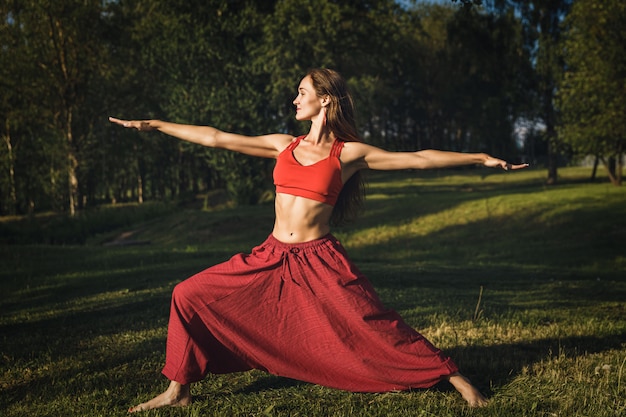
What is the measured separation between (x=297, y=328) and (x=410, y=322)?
3997 mm

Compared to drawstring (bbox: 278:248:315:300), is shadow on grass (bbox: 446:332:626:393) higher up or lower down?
lower down

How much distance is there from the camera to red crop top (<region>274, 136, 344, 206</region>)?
16.7 ft

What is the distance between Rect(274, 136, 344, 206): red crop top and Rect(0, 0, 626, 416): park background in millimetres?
1829

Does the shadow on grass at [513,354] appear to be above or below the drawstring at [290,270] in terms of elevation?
below

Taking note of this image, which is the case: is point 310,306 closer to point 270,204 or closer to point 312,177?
point 312,177

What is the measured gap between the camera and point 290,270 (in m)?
5.15

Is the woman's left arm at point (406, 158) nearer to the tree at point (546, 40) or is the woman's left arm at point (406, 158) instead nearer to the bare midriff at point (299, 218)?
the bare midriff at point (299, 218)

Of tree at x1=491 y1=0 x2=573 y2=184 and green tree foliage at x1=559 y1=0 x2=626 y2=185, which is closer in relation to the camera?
green tree foliage at x1=559 y1=0 x2=626 y2=185

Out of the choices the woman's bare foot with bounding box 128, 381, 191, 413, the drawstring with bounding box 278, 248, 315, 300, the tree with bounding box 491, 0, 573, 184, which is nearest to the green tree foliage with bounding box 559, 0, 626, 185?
the tree with bounding box 491, 0, 573, 184

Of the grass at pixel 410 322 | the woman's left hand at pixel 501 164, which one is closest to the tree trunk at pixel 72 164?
the grass at pixel 410 322

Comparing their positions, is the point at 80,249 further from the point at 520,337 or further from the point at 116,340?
the point at 520,337

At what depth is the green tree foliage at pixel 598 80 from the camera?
2969 cm

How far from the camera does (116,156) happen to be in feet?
156

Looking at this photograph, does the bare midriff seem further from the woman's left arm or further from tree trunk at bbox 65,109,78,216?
tree trunk at bbox 65,109,78,216
